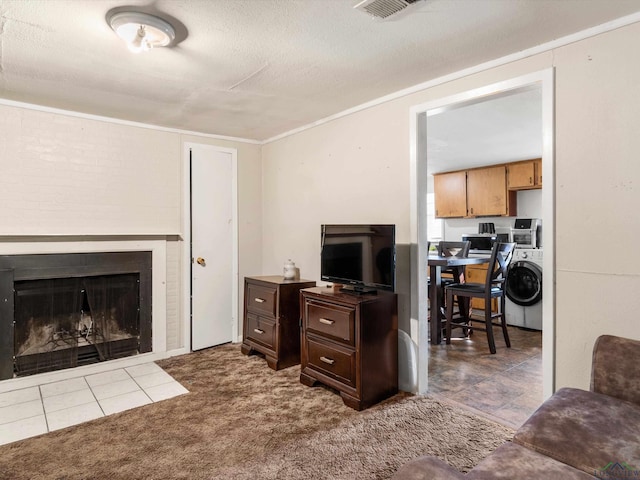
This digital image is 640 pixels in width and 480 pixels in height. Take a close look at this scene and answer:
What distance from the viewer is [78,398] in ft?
9.39

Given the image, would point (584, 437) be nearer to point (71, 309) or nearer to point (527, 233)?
point (71, 309)

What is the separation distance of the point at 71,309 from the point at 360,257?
2626mm

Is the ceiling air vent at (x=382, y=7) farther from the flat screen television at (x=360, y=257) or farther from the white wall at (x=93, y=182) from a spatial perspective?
the white wall at (x=93, y=182)

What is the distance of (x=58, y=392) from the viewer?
2.98 meters

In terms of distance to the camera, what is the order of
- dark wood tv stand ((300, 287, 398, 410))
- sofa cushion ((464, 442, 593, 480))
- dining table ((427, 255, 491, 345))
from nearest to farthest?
sofa cushion ((464, 442, 593, 480)) < dark wood tv stand ((300, 287, 398, 410)) < dining table ((427, 255, 491, 345))

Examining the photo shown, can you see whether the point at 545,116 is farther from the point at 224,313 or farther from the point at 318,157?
the point at 224,313

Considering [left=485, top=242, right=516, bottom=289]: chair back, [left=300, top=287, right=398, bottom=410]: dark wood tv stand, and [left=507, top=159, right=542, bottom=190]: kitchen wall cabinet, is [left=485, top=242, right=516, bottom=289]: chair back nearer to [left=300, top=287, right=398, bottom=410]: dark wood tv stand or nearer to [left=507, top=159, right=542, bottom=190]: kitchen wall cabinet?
[left=300, top=287, right=398, bottom=410]: dark wood tv stand

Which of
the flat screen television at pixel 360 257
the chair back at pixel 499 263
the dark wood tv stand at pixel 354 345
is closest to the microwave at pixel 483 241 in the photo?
the chair back at pixel 499 263

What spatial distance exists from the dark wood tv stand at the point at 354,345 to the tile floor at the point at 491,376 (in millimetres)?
543

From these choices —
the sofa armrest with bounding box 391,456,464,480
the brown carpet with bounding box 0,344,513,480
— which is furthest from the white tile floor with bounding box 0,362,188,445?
the sofa armrest with bounding box 391,456,464,480

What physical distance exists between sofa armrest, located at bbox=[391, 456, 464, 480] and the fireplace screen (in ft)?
10.8

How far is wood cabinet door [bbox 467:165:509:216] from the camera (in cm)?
584

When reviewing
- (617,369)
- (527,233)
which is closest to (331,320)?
(617,369)

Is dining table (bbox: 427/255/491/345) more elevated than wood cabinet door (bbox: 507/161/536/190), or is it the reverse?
wood cabinet door (bbox: 507/161/536/190)
